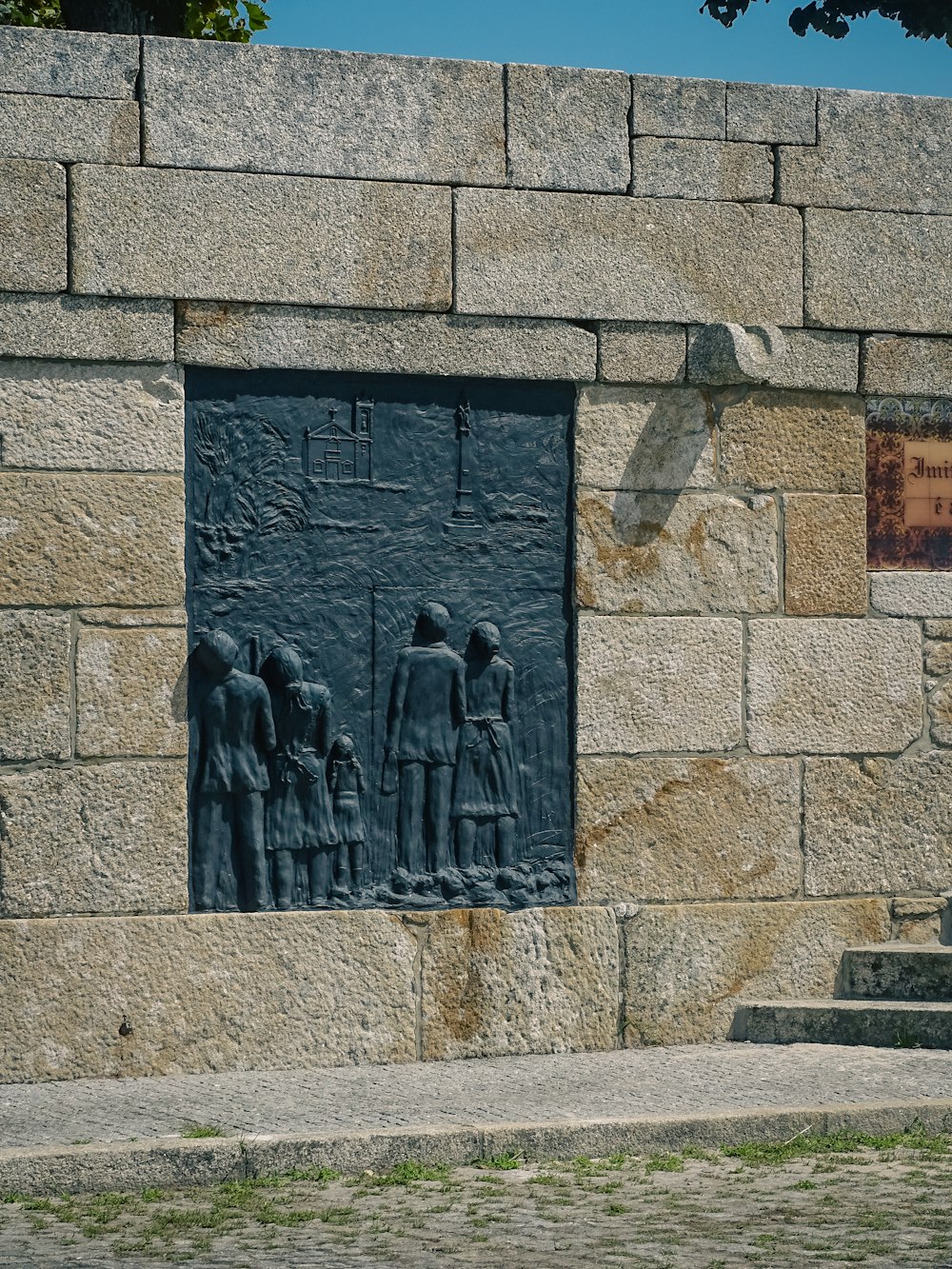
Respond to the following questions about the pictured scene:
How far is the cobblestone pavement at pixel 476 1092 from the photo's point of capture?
6.00 m

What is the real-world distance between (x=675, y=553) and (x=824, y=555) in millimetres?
612

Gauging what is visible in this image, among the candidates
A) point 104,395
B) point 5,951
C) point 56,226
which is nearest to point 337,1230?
point 5,951

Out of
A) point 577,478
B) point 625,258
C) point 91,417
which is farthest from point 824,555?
point 91,417

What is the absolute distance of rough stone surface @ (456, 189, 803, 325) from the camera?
7.51m

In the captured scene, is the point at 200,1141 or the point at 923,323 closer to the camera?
the point at 200,1141

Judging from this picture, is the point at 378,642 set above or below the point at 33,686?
above

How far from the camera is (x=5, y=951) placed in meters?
6.90

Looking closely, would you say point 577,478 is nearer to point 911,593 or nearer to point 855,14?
point 911,593

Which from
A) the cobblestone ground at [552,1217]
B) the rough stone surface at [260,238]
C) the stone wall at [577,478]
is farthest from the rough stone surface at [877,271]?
the cobblestone ground at [552,1217]

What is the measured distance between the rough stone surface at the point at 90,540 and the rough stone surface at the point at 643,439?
1.56 m

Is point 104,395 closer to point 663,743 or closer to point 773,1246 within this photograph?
point 663,743

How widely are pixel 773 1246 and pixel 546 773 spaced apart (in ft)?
9.86

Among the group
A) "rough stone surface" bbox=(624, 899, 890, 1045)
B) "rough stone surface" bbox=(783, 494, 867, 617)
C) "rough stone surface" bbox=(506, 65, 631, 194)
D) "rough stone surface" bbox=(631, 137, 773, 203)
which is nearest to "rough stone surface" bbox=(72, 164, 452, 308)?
"rough stone surface" bbox=(506, 65, 631, 194)

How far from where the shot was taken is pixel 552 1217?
16.9ft
